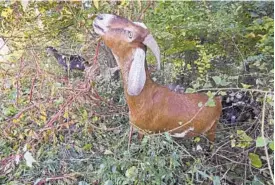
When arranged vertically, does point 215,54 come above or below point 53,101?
above

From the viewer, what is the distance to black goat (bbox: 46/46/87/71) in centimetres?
158

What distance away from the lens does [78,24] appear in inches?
57.0

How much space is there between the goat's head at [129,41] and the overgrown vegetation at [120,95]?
0.17 m

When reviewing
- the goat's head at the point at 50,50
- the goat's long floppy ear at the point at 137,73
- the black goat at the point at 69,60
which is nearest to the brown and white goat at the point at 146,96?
the goat's long floppy ear at the point at 137,73

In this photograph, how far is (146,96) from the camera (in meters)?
1.06

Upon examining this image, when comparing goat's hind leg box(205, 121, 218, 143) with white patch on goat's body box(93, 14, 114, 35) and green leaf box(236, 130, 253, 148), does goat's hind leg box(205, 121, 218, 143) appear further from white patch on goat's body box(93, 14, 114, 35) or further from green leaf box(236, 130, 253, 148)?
white patch on goat's body box(93, 14, 114, 35)

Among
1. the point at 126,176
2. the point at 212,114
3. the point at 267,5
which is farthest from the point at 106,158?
the point at 267,5

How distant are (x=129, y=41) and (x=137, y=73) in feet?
0.29

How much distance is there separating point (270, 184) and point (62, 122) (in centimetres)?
76

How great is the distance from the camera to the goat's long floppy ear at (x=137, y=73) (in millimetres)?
1004

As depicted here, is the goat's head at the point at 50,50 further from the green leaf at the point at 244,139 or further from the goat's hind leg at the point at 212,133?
the green leaf at the point at 244,139

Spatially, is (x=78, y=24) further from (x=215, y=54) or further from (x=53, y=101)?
(x=215, y=54)

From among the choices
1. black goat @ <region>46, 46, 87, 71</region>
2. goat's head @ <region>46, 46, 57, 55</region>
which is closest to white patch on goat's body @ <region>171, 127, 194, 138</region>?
black goat @ <region>46, 46, 87, 71</region>

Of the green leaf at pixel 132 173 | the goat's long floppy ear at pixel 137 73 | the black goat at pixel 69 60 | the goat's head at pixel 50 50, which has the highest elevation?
the goat's long floppy ear at pixel 137 73
